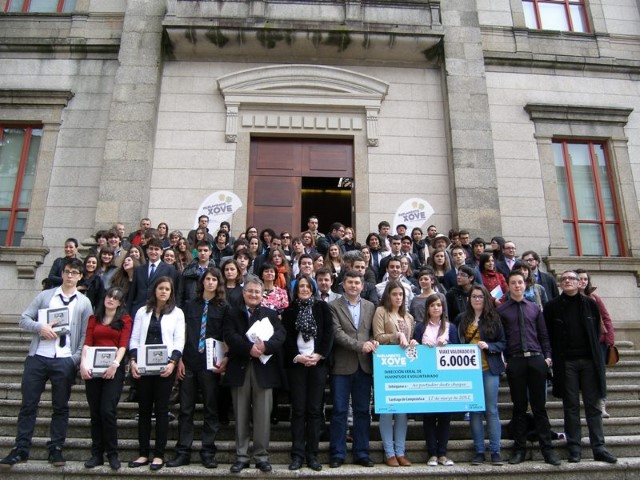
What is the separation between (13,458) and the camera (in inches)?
199

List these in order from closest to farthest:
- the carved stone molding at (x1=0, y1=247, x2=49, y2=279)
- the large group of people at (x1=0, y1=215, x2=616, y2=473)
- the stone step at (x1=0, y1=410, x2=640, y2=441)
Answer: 1. the large group of people at (x1=0, y1=215, x2=616, y2=473)
2. the stone step at (x1=0, y1=410, x2=640, y2=441)
3. the carved stone molding at (x1=0, y1=247, x2=49, y2=279)

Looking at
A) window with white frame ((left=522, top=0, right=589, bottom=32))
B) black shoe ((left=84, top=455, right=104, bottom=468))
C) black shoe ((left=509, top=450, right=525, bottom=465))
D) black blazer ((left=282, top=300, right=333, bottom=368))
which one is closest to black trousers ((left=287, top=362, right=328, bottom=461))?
black blazer ((left=282, top=300, right=333, bottom=368))

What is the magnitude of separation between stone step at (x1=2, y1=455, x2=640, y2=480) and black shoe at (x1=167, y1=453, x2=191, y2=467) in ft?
0.25

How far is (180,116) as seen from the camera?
1161cm

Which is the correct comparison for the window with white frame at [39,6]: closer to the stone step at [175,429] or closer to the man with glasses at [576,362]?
the stone step at [175,429]

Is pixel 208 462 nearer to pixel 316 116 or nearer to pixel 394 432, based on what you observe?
pixel 394 432

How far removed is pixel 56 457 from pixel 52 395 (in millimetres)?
619

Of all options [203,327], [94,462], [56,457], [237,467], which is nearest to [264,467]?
[237,467]

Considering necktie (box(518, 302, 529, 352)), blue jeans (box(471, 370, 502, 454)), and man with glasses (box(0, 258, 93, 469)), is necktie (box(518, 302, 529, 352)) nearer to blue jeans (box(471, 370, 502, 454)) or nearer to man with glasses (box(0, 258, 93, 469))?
blue jeans (box(471, 370, 502, 454))

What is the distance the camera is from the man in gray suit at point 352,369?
5.33 meters

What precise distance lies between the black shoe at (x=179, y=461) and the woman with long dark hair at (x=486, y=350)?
3034 mm

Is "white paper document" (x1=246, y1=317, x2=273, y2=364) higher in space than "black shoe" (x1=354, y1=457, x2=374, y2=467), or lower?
higher

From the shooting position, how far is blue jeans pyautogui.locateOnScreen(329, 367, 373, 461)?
5.32 metres

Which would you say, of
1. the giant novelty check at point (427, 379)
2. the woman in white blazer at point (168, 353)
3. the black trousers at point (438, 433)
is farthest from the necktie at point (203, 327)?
the black trousers at point (438, 433)
